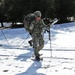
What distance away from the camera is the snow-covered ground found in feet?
24.0

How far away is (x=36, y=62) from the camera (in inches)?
328

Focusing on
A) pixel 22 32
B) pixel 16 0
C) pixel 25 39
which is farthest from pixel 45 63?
pixel 16 0

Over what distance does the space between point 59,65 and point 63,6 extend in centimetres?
1637

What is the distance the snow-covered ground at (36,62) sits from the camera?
287 inches

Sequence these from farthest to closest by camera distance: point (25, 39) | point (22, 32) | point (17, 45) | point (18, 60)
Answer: point (22, 32) → point (25, 39) → point (17, 45) → point (18, 60)

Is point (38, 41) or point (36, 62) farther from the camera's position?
point (38, 41)

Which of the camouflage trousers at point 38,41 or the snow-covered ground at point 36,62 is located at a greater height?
the camouflage trousers at point 38,41

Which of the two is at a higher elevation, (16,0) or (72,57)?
(16,0)

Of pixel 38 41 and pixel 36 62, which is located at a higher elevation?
pixel 38 41

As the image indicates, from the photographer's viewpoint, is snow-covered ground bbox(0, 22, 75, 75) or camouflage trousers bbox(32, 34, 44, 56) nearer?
snow-covered ground bbox(0, 22, 75, 75)

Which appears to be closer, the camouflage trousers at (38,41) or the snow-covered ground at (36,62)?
the snow-covered ground at (36,62)

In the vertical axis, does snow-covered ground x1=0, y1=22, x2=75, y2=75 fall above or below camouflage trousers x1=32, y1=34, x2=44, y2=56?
below

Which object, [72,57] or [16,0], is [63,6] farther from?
[72,57]

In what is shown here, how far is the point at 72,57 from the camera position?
8.95 meters
